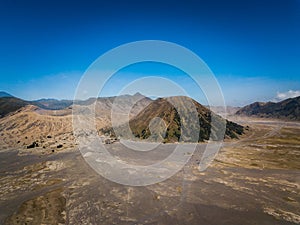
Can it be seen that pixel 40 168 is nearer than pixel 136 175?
No

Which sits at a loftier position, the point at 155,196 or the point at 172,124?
the point at 172,124

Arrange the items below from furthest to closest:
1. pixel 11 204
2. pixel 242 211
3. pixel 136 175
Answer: pixel 136 175 → pixel 11 204 → pixel 242 211

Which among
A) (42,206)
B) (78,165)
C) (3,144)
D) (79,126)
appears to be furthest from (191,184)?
(79,126)

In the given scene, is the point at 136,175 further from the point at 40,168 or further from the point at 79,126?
the point at 79,126

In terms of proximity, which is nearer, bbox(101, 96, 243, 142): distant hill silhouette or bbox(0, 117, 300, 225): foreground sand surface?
bbox(0, 117, 300, 225): foreground sand surface

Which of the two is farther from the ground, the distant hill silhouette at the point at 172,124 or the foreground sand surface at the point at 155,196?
the distant hill silhouette at the point at 172,124
